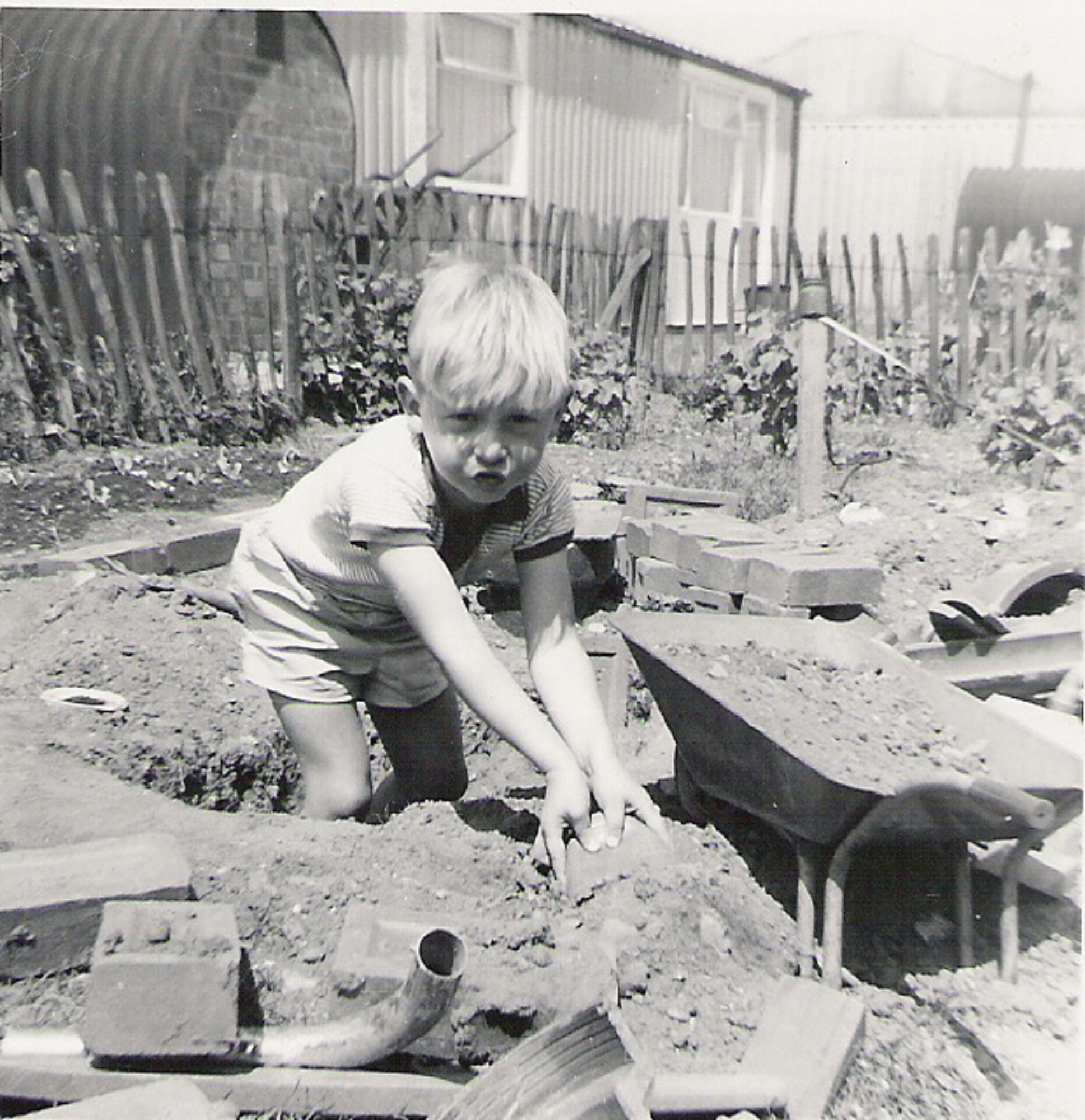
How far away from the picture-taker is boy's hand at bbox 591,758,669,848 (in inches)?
88.2

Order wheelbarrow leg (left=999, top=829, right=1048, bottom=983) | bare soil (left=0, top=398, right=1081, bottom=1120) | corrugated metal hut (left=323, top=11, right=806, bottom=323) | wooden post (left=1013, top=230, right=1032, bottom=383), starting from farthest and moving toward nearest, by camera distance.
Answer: corrugated metal hut (left=323, top=11, right=806, bottom=323) < wooden post (left=1013, top=230, right=1032, bottom=383) < wheelbarrow leg (left=999, top=829, right=1048, bottom=983) < bare soil (left=0, top=398, right=1081, bottom=1120)

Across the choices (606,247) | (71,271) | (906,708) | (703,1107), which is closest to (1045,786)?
(906,708)

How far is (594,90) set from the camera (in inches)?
515

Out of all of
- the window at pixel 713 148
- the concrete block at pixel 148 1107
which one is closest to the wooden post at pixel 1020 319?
the concrete block at pixel 148 1107

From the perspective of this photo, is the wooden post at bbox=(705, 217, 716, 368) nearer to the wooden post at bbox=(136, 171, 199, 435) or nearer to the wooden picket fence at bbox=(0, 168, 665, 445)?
the wooden picket fence at bbox=(0, 168, 665, 445)

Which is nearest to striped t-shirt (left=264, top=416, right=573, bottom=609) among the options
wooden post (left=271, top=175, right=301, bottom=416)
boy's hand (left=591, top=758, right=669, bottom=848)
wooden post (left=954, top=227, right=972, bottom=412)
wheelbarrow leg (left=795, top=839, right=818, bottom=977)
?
boy's hand (left=591, top=758, right=669, bottom=848)

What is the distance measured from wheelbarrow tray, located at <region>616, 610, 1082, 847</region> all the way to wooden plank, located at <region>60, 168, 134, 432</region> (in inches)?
179

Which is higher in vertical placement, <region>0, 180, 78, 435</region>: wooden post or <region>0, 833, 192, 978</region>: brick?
<region>0, 180, 78, 435</region>: wooden post

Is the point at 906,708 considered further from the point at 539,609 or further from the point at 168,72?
the point at 168,72

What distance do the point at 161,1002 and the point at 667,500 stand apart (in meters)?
4.23

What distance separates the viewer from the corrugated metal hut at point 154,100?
828 cm

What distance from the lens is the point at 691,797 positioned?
9.80 feet

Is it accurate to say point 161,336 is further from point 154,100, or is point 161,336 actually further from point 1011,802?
point 1011,802

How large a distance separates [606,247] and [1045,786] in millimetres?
9208
